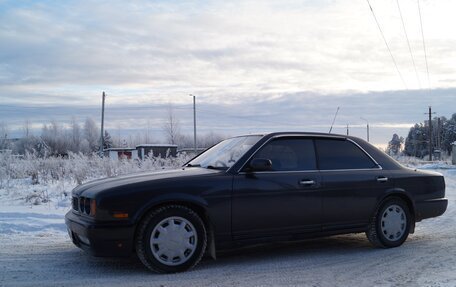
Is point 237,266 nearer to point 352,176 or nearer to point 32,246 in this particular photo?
point 352,176

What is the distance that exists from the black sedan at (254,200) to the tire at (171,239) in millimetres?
11

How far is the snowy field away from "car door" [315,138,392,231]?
20.3 inches

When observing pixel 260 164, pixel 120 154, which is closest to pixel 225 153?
pixel 260 164

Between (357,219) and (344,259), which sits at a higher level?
(357,219)

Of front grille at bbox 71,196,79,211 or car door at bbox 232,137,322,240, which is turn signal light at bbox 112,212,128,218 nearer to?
front grille at bbox 71,196,79,211

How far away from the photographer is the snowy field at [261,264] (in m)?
5.06

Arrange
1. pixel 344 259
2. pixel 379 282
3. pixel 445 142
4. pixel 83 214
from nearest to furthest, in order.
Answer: pixel 379 282 < pixel 83 214 < pixel 344 259 < pixel 445 142

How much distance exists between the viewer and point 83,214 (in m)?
5.45

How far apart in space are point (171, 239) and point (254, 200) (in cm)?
109

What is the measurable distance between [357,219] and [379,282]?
1516 millimetres

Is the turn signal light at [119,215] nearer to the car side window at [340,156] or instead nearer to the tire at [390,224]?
the car side window at [340,156]

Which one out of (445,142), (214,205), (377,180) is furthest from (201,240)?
(445,142)

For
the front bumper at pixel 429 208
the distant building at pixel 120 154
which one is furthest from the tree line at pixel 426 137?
the front bumper at pixel 429 208

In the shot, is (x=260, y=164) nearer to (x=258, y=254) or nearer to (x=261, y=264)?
(x=261, y=264)
